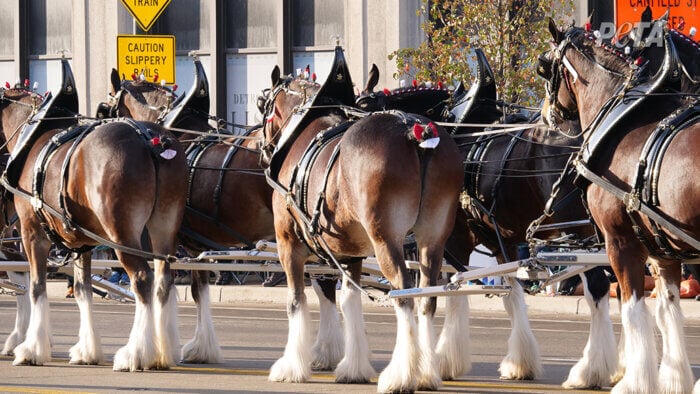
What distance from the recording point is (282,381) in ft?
37.4

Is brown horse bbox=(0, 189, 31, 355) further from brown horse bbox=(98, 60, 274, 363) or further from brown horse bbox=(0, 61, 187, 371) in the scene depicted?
brown horse bbox=(98, 60, 274, 363)

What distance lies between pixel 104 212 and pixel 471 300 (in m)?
8.71

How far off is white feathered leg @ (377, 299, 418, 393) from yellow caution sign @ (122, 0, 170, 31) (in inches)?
404

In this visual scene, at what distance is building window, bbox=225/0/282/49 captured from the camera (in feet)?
88.2

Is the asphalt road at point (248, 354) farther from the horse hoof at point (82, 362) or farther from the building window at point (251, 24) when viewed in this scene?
the building window at point (251, 24)

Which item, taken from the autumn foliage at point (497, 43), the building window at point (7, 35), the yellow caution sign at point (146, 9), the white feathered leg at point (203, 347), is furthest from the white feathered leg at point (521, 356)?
the building window at point (7, 35)

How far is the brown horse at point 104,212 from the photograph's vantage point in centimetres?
1226

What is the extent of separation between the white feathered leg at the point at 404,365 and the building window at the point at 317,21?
1624 cm

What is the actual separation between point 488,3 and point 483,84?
8.29 meters

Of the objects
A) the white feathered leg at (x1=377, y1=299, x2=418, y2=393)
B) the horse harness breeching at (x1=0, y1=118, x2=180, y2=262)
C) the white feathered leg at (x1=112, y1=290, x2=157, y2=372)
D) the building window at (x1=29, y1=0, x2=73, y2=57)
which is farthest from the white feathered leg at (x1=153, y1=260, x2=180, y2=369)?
the building window at (x1=29, y1=0, x2=73, y2=57)

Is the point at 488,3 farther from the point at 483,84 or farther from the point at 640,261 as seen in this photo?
the point at 640,261

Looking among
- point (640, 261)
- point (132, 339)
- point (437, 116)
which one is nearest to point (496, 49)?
point (437, 116)

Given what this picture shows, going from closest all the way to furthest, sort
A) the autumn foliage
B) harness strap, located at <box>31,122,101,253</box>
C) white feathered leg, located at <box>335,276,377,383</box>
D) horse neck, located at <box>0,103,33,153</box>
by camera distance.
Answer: white feathered leg, located at <box>335,276,377,383</box> → harness strap, located at <box>31,122,101,253</box> → horse neck, located at <box>0,103,33,153</box> → the autumn foliage

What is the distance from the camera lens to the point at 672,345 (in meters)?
9.71
